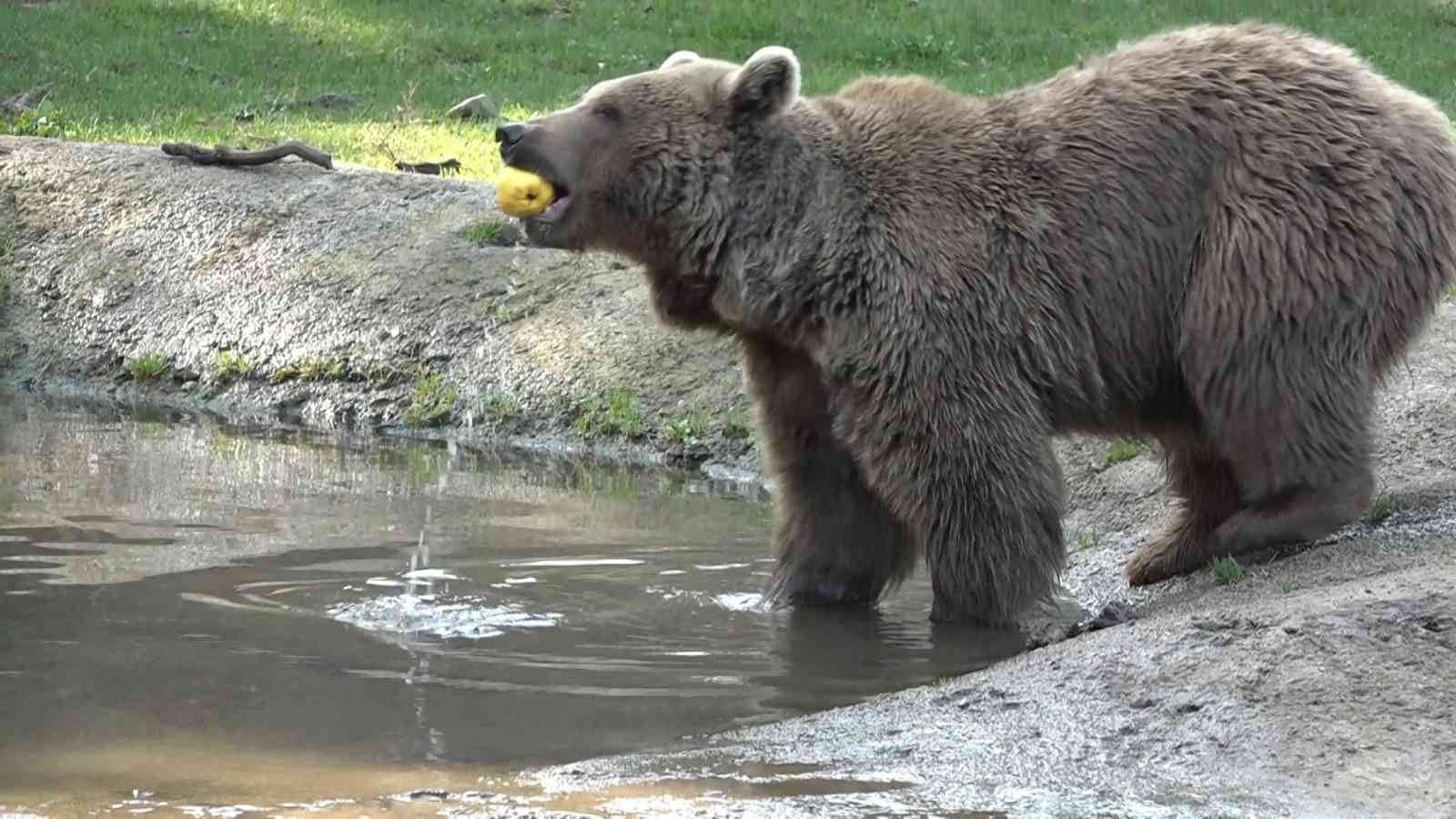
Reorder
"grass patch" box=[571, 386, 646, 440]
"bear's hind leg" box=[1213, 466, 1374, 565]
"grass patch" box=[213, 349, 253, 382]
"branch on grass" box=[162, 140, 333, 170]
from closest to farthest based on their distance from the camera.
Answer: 1. "bear's hind leg" box=[1213, 466, 1374, 565]
2. "grass patch" box=[571, 386, 646, 440]
3. "grass patch" box=[213, 349, 253, 382]
4. "branch on grass" box=[162, 140, 333, 170]

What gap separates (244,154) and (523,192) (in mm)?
6318

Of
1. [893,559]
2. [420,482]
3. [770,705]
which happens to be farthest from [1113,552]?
[420,482]

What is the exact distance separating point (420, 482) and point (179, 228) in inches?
144

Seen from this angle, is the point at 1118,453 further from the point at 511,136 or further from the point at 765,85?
the point at 511,136

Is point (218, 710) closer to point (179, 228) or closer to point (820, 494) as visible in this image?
point (820, 494)

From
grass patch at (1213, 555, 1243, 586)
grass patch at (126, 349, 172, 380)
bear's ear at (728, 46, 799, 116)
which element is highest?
bear's ear at (728, 46, 799, 116)

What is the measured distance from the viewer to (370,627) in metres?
7.00

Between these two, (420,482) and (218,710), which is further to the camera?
(420,482)

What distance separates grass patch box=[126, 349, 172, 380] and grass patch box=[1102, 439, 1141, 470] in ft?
19.0

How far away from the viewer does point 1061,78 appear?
749cm

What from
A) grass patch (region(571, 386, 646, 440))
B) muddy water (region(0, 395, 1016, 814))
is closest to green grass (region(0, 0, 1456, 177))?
grass patch (region(571, 386, 646, 440))

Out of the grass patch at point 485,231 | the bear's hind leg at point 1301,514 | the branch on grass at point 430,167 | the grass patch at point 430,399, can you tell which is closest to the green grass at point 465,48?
the branch on grass at point 430,167

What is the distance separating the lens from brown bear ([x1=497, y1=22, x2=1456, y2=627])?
22.8 feet

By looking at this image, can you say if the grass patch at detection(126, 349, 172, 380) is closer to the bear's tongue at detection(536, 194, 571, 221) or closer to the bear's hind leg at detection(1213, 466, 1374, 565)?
the bear's tongue at detection(536, 194, 571, 221)
